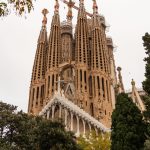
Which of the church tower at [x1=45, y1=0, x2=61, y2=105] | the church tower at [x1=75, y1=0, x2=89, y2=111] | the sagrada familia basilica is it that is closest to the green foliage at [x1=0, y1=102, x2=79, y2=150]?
the sagrada familia basilica

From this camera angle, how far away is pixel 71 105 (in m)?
41.9

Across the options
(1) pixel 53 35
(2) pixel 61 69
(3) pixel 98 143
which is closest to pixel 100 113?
(2) pixel 61 69

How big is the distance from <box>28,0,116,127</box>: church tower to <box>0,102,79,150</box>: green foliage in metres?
29.7

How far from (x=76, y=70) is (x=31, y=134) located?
3622 centimetres

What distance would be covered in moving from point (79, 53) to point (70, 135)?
1511 inches

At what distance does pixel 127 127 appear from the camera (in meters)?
15.4

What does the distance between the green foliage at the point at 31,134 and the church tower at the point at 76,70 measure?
1169 inches

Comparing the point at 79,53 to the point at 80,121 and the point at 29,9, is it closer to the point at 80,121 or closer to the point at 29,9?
the point at 80,121

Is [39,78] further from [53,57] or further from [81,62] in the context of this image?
[81,62]

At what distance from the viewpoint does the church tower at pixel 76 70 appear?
5194cm

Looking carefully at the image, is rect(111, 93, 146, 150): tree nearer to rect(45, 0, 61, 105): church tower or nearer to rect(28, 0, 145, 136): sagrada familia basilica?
rect(28, 0, 145, 136): sagrada familia basilica

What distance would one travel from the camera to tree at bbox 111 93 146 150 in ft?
48.7

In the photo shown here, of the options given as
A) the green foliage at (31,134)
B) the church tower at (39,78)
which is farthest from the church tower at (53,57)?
the green foliage at (31,134)

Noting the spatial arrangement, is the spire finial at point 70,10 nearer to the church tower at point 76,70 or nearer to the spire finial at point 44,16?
the spire finial at point 44,16
